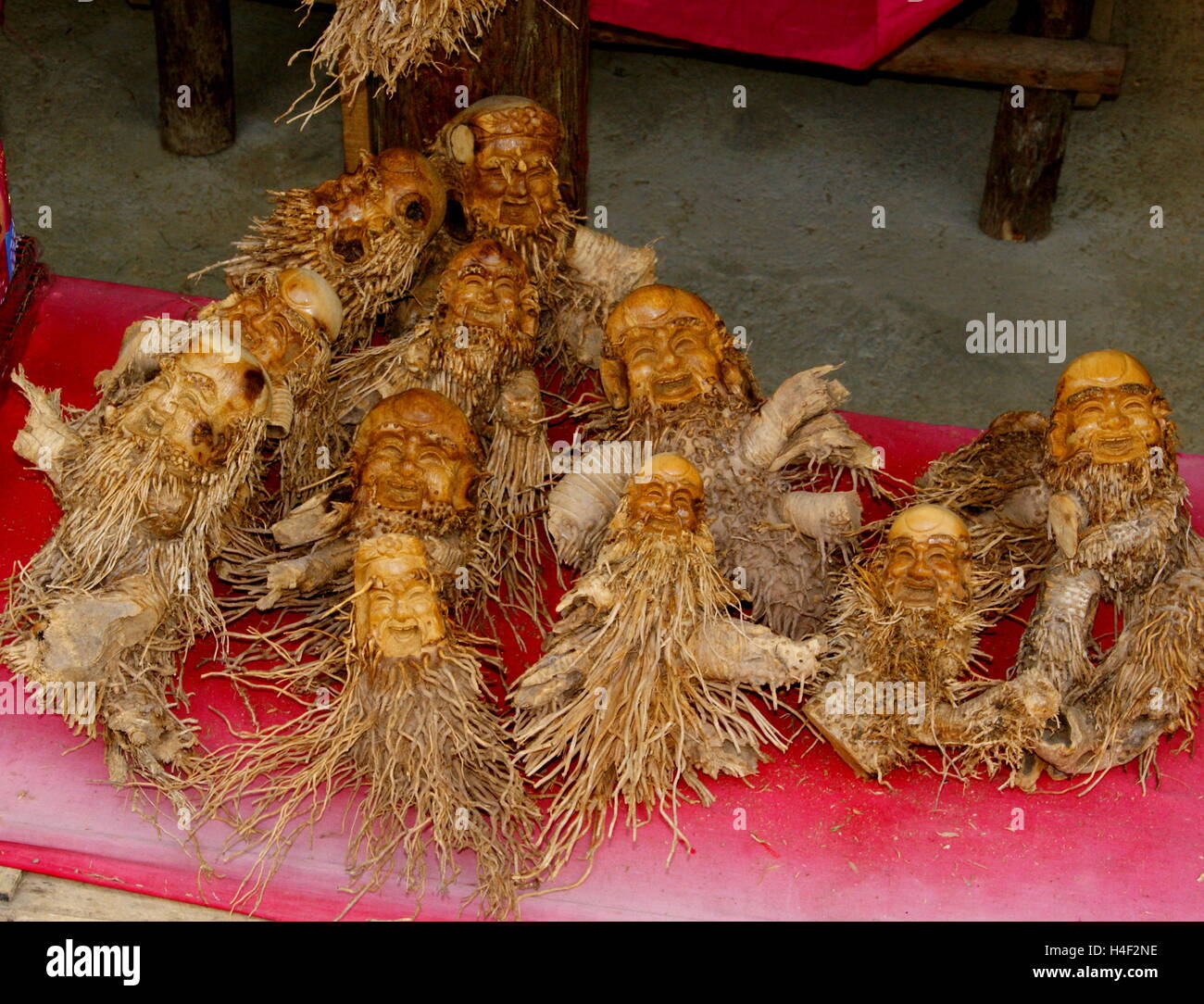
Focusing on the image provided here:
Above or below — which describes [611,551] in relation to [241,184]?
below

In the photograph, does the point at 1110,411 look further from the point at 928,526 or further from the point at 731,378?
the point at 731,378

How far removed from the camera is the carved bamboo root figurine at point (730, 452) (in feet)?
8.60

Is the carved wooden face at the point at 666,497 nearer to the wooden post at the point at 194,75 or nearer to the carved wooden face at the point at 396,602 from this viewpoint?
the carved wooden face at the point at 396,602

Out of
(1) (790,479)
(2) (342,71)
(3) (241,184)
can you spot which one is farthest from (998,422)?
(3) (241,184)

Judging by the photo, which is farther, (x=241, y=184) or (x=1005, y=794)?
(x=241, y=184)

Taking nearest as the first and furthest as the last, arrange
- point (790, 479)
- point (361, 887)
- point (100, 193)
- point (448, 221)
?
1. point (361, 887)
2. point (790, 479)
3. point (448, 221)
4. point (100, 193)

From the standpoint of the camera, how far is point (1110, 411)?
2525 mm

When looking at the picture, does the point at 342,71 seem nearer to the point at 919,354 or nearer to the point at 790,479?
the point at 790,479

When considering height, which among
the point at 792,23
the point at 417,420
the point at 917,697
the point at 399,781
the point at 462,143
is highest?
the point at 792,23

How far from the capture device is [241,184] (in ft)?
16.0

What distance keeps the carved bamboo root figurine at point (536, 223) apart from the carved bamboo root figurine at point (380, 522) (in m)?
0.48

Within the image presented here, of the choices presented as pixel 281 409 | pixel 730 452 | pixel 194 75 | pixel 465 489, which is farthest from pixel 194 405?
pixel 194 75

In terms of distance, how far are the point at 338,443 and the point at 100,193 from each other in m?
2.40

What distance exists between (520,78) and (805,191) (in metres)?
1.99
